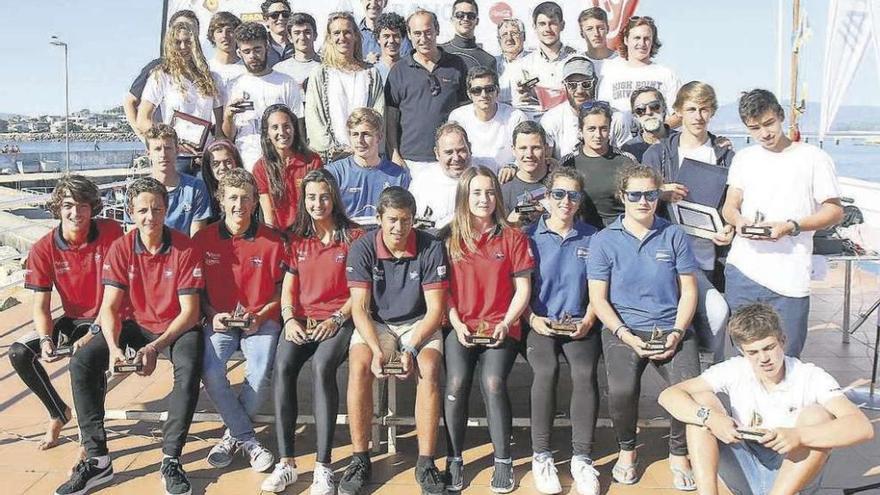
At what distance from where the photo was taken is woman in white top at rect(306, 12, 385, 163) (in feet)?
16.4

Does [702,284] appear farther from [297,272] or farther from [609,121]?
[297,272]

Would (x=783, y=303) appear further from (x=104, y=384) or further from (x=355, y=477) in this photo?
(x=104, y=384)

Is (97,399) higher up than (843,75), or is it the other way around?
(843,75)

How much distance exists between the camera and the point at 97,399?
377 centimetres

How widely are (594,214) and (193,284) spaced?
2296mm

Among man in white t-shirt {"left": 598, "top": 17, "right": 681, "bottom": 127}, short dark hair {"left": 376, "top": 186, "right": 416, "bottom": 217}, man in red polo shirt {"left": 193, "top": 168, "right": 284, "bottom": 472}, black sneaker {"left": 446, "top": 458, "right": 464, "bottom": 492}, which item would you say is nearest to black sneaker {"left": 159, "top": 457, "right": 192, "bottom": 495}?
man in red polo shirt {"left": 193, "top": 168, "right": 284, "bottom": 472}

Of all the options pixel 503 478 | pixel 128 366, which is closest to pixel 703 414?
pixel 503 478

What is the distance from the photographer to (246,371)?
3912 mm

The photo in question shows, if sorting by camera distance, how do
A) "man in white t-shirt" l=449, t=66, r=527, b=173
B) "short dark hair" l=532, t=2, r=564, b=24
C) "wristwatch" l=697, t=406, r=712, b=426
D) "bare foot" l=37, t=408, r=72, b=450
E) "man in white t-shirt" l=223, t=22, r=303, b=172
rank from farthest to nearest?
"short dark hair" l=532, t=2, r=564, b=24, "man in white t-shirt" l=223, t=22, r=303, b=172, "man in white t-shirt" l=449, t=66, r=527, b=173, "bare foot" l=37, t=408, r=72, b=450, "wristwatch" l=697, t=406, r=712, b=426

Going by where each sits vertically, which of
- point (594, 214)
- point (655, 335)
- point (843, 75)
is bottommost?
point (655, 335)

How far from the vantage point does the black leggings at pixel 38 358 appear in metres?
4.01

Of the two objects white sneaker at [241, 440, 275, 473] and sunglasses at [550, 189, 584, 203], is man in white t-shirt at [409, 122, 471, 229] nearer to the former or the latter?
sunglasses at [550, 189, 584, 203]

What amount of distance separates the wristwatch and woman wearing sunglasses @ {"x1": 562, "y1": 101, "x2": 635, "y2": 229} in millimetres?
1500

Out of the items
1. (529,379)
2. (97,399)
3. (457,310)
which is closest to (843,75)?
(529,379)
